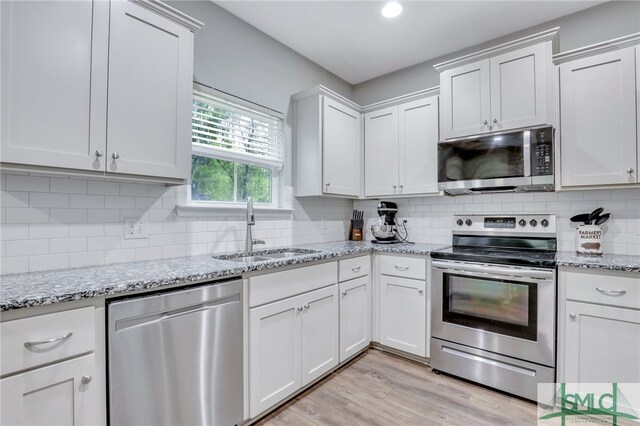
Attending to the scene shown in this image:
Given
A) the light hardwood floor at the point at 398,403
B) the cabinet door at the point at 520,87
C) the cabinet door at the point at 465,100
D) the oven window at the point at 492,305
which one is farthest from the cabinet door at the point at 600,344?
the cabinet door at the point at 465,100

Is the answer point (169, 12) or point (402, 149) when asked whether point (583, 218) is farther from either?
point (169, 12)

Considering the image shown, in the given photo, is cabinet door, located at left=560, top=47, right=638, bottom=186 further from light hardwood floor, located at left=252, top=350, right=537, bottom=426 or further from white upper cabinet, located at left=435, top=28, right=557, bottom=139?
light hardwood floor, located at left=252, top=350, right=537, bottom=426

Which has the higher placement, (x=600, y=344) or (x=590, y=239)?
(x=590, y=239)

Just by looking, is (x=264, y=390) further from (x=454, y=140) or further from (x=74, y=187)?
(x=454, y=140)

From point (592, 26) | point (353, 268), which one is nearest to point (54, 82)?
point (353, 268)

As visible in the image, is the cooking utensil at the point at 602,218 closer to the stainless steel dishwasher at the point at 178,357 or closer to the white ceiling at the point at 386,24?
the white ceiling at the point at 386,24

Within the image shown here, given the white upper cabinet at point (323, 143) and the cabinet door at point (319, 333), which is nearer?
the cabinet door at point (319, 333)

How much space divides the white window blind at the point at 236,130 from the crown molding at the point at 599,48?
2170 millimetres

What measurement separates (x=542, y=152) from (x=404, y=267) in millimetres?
1286

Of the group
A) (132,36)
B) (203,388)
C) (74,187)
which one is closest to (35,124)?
(74,187)

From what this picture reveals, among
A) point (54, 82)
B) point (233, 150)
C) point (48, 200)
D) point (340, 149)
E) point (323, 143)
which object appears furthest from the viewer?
point (340, 149)

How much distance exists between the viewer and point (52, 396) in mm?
1114

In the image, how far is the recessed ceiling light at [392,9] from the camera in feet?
7.52

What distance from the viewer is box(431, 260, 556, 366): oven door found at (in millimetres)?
2004
